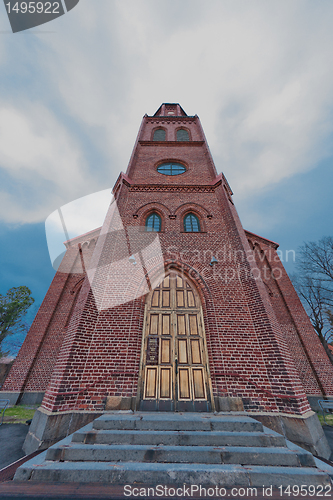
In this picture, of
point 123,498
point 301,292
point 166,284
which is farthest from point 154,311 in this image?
point 301,292

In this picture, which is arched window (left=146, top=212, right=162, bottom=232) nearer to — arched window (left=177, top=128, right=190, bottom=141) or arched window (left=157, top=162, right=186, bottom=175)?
arched window (left=157, top=162, right=186, bottom=175)

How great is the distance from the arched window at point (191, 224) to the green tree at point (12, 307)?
12.6 metres

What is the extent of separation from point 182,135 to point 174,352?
13.7 m

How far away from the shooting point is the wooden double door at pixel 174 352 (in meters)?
4.68

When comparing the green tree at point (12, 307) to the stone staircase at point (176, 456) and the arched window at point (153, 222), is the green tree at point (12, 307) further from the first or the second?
the stone staircase at point (176, 456)

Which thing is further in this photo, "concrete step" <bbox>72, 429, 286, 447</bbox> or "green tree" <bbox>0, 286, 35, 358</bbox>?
"green tree" <bbox>0, 286, 35, 358</bbox>

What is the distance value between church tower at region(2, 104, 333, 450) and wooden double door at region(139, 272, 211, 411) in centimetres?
3

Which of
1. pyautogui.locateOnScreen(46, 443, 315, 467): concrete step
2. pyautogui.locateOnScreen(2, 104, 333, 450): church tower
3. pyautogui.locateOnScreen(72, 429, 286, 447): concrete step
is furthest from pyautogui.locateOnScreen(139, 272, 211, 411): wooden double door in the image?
pyautogui.locateOnScreen(46, 443, 315, 467): concrete step

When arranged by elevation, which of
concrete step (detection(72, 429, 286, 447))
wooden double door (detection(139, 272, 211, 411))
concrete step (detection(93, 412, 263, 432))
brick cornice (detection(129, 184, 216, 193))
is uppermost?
brick cornice (detection(129, 184, 216, 193))

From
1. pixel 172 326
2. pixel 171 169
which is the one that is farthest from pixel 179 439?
pixel 171 169

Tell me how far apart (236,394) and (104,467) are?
10.7ft

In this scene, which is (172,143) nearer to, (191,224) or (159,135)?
(159,135)

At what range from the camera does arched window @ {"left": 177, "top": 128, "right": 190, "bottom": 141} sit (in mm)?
13320

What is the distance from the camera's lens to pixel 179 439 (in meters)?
3.11
